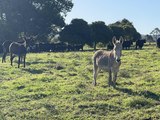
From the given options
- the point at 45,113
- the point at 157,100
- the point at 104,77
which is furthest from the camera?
the point at 104,77

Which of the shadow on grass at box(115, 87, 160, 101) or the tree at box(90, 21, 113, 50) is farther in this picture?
the tree at box(90, 21, 113, 50)

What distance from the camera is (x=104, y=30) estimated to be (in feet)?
218

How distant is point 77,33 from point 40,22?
15127 mm

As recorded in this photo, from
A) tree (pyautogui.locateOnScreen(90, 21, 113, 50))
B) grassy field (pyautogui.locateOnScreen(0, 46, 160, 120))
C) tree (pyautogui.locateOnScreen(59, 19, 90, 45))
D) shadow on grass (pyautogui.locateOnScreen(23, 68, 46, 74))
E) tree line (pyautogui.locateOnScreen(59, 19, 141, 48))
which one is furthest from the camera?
tree (pyautogui.locateOnScreen(90, 21, 113, 50))

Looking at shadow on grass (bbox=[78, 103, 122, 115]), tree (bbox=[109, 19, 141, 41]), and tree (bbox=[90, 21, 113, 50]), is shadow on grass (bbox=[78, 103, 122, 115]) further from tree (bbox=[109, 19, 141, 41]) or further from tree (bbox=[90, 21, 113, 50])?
tree (bbox=[109, 19, 141, 41])

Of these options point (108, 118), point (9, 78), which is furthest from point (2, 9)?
point (108, 118)

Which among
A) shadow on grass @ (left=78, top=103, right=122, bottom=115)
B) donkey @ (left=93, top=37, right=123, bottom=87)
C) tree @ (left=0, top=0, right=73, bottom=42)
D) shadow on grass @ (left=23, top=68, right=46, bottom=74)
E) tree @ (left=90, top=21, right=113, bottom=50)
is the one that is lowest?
shadow on grass @ (left=78, top=103, right=122, bottom=115)

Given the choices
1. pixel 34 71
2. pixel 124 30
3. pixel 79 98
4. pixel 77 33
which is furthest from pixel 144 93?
pixel 124 30

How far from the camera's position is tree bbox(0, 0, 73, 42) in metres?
76.8

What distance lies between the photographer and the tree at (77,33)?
65250 mm

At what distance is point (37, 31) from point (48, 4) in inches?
266

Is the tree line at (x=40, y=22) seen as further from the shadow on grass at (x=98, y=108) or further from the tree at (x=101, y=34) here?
the shadow on grass at (x=98, y=108)

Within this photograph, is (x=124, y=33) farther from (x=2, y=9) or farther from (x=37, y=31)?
(x=2, y=9)

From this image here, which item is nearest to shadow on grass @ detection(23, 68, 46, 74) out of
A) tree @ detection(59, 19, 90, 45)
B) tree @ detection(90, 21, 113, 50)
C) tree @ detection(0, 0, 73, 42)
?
tree @ detection(59, 19, 90, 45)
